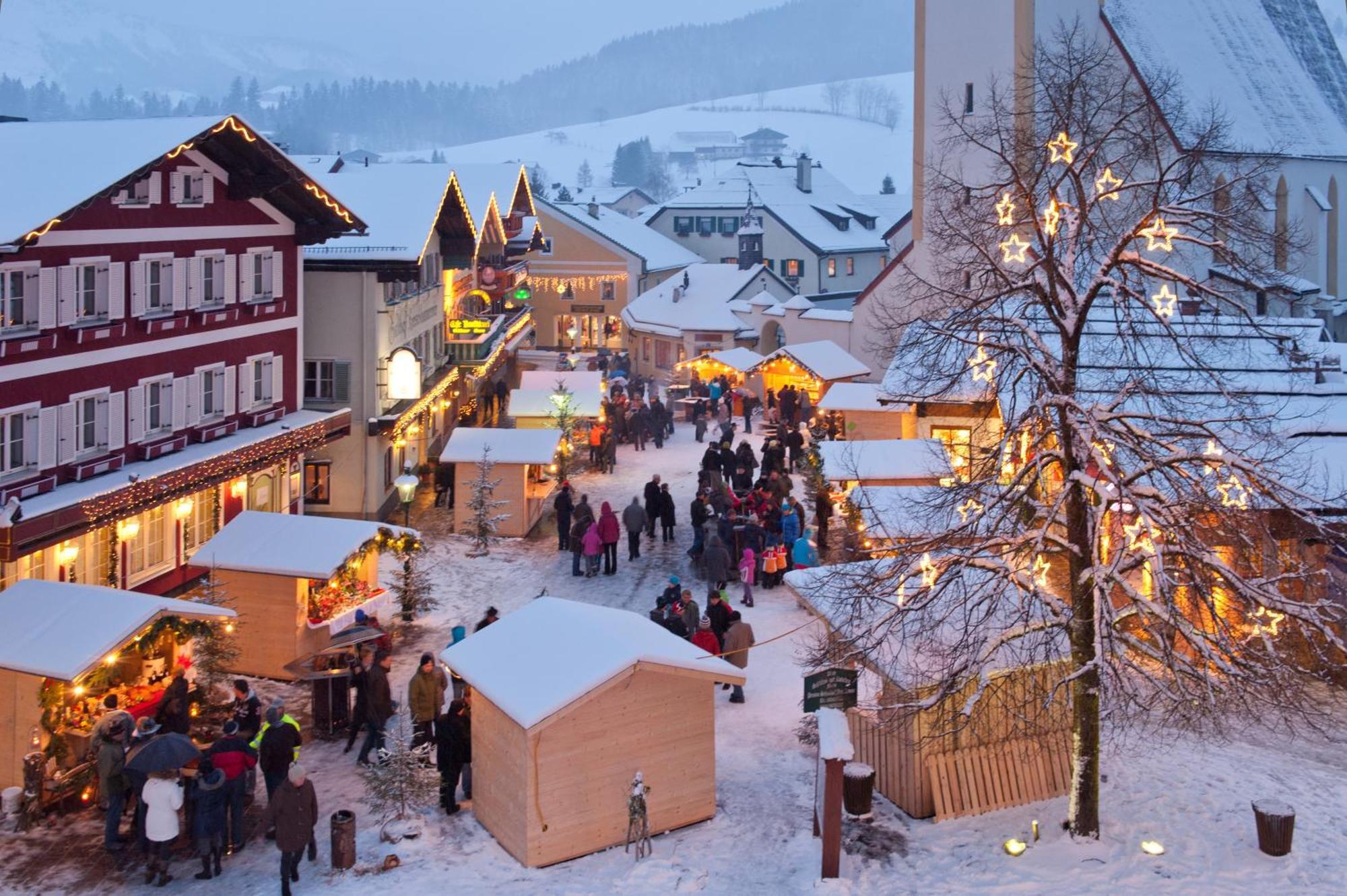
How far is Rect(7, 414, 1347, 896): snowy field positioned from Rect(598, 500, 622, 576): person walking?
7.44m

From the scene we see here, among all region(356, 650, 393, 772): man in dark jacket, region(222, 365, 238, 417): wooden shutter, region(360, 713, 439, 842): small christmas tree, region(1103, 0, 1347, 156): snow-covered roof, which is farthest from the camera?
region(1103, 0, 1347, 156): snow-covered roof

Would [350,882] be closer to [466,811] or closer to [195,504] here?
[466,811]

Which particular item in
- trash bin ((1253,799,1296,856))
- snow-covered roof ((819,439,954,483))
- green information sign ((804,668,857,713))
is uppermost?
snow-covered roof ((819,439,954,483))

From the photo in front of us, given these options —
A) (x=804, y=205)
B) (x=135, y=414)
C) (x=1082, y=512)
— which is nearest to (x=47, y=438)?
(x=135, y=414)

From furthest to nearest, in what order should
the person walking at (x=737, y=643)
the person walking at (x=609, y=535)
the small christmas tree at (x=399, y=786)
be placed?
the person walking at (x=609, y=535) < the person walking at (x=737, y=643) < the small christmas tree at (x=399, y=786)

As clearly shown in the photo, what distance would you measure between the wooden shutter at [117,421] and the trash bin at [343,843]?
33.1 feet

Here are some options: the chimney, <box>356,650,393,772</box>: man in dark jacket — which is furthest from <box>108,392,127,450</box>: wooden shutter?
the chimney

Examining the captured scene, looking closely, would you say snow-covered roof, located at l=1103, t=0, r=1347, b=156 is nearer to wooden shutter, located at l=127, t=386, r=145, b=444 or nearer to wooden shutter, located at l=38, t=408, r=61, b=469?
wooden shutter, located at l=127, t=386, r=145, b=444

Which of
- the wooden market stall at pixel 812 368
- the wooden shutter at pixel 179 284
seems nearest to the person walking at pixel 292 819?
the wooden shutter at pixel 179 284

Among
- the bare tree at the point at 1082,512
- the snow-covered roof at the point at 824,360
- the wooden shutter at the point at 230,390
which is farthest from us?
the snow-covered roof at the point at 824,360

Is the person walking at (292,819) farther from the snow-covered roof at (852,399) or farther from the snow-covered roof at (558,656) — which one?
the snow-covered roof at (852,399)

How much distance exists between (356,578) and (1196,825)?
12.0 metres

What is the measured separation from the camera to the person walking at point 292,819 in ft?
44.9

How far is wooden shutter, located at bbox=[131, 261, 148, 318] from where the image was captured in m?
23.1
